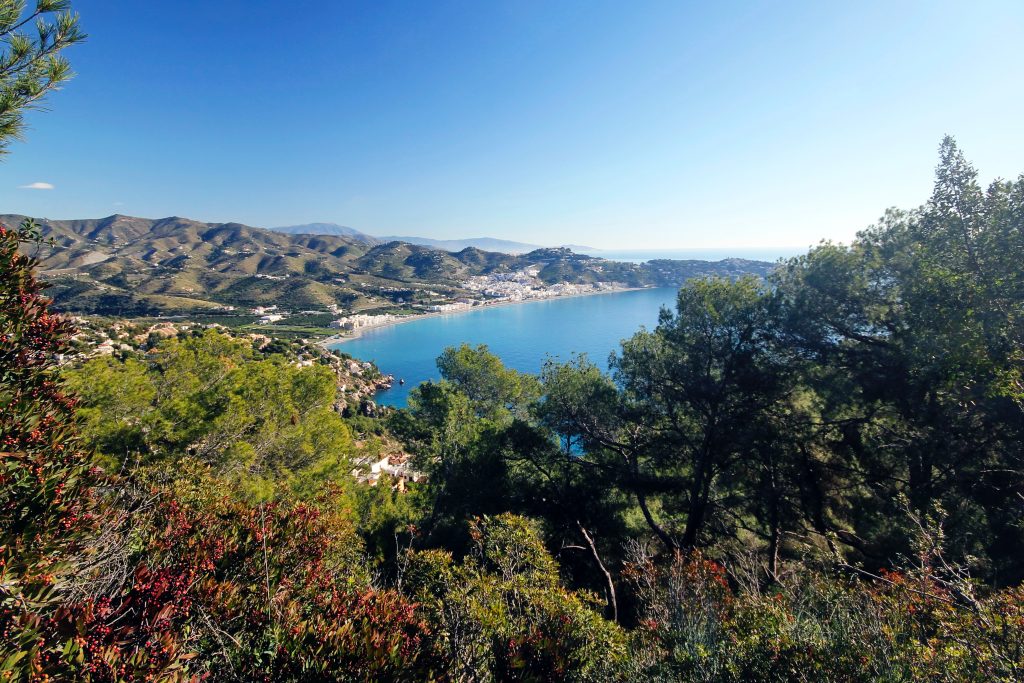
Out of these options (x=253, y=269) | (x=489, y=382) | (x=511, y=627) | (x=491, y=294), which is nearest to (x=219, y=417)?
(x=511, y=627)

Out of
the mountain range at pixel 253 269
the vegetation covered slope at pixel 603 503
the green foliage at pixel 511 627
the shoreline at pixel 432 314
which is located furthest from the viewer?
the mountain range at pixel 253 269

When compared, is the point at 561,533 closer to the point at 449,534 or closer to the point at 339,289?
the point at 449,534

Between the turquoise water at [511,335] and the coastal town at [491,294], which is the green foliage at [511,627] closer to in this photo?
the turquoise water at [511,335]

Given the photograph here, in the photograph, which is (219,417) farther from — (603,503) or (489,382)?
(489,382)

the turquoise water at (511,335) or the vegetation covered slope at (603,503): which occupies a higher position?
the vegetation covered slope at (603,503)

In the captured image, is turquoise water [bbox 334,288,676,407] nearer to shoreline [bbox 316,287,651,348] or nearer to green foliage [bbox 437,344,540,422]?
shoreline [bbox 316,287,651,348]

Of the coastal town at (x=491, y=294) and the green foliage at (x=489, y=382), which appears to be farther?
the coastal town at (x=491, y=294)

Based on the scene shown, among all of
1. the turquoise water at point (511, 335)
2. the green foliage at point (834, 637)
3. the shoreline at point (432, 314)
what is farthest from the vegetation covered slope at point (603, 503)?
the shoreline at point (432, 314)
